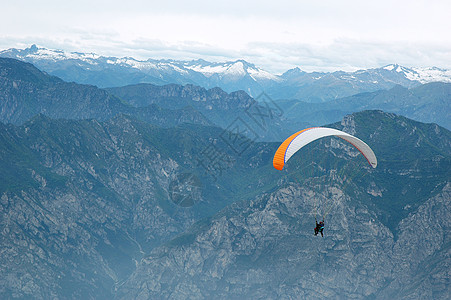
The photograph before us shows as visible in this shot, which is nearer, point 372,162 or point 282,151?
point 282,151

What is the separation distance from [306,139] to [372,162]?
22490 millimetres

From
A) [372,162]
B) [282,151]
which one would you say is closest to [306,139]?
[282,151]

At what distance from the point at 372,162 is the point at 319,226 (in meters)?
24.0

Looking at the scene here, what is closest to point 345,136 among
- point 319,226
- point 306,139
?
point 306,139

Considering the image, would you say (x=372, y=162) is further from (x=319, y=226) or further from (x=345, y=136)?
(x=319, y=226)

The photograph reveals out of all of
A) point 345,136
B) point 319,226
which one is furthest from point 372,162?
point 319,226

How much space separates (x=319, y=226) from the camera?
144m

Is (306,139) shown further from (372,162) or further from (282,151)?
(372,162)

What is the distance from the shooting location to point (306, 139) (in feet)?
464

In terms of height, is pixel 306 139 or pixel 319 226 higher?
pixel 306 139

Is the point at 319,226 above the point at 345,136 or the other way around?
the other way around

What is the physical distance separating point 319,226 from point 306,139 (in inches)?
929

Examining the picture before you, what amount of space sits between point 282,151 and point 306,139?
25.4 ft

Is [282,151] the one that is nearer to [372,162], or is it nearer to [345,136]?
[345,136]
